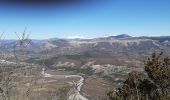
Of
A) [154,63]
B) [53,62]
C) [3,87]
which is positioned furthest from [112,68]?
[3,87]

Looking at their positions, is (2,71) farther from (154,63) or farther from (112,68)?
(112,68)

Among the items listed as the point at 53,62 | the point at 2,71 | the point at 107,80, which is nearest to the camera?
the point at 2,71

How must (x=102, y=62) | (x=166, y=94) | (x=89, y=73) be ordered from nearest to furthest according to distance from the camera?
1. (x=166, y=94)
2. (x=89, y=73)
3. (x=102, y=62)

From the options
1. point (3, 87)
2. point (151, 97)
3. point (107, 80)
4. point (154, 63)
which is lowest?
point (107, 80)

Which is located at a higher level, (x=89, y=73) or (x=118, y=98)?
(x=118, y=98)

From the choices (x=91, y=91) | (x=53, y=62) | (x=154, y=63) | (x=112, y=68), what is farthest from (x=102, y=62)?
(x=154, y=63)

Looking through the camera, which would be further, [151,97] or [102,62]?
[102,62]
